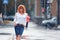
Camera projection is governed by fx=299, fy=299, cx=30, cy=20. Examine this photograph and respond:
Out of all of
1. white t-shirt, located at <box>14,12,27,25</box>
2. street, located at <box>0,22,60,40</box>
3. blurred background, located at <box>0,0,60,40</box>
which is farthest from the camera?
blurred background, located at <box>0,0,60,40</box>

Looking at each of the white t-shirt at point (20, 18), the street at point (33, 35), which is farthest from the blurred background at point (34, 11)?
the white t-shirt at point (20, 18)

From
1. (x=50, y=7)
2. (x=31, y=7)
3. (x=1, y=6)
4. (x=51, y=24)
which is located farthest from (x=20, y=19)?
(x=31, y=7)

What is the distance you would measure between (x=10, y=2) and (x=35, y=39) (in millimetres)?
30241

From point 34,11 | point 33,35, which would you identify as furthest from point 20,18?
point 34,11

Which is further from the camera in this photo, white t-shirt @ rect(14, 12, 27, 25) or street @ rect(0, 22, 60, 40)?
street @ rect(0, 22, 60, 40)

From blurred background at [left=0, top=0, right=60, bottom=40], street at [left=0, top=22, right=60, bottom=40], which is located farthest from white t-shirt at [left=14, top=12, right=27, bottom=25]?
blurred background at [left=0, top=0, right=60, bottom=40]

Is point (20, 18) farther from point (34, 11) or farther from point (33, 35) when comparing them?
point (34, 11)

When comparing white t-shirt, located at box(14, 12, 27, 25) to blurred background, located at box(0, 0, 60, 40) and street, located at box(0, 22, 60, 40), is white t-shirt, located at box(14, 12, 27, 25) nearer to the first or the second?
street, located at box(0, 22, 60, 40)

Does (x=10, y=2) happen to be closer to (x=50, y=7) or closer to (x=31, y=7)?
(x=31, y=7)

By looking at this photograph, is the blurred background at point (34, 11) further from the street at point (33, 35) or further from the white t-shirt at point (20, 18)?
the white t-shirt at point (20, 18)

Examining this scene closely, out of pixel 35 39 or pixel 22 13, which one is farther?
pixel 35 39

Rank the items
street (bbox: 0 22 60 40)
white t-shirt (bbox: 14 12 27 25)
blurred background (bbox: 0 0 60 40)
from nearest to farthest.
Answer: white t-shirt (bbox: 14 12 27 25), street (bbox: 0 22 60 40), blurred background (bbox: 0 0 60 40)

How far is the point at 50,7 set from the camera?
123 ft

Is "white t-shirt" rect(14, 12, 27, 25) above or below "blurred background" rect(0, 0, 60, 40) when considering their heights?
above
